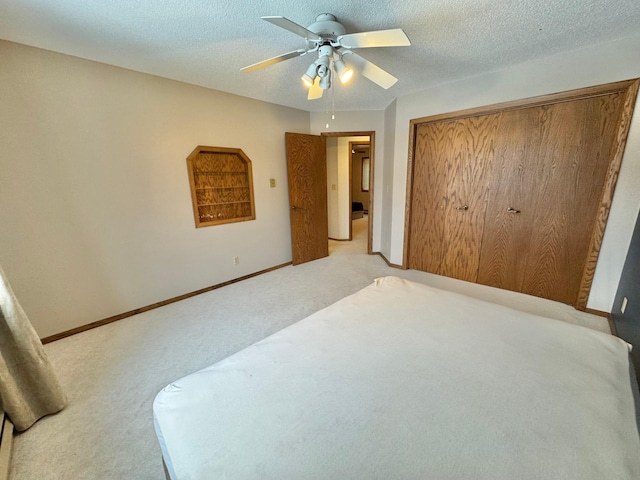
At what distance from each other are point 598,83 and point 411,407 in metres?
2.95

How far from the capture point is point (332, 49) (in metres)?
1.63

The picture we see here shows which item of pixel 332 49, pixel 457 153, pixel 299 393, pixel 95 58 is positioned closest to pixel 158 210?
pixel 95 58

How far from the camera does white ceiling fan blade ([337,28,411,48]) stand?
1383 millimetres

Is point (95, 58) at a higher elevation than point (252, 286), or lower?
higher

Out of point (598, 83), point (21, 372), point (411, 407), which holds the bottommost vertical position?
point (21, 372)

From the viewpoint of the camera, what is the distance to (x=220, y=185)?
3.10m

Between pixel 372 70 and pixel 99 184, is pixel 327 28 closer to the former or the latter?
pixel 372 70

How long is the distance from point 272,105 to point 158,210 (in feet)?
6.48

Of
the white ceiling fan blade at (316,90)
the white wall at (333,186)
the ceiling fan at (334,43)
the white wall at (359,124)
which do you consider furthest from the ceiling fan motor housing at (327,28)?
the white wall at (333,186)

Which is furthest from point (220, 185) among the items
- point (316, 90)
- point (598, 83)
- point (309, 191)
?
point (598, 83)

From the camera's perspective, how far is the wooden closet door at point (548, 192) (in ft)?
7.15

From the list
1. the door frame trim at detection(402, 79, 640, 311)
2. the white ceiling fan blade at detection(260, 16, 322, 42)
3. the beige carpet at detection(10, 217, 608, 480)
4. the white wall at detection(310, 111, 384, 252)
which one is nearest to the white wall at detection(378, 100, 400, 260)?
the white wall at detection(310, 111, 384, 252)

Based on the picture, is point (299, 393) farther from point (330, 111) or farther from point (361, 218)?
point (361, 218)

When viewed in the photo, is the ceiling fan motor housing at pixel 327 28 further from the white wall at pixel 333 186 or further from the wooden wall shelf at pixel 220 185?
the white wall at pixel 333 186
